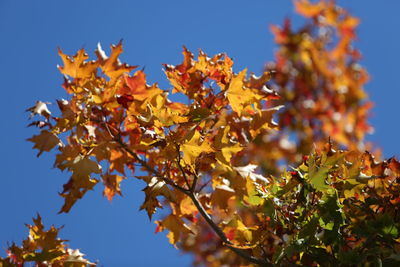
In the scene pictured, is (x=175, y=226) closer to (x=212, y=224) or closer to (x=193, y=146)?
(x=212, y=224)

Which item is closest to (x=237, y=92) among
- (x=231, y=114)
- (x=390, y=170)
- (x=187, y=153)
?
(x=231, y=114)

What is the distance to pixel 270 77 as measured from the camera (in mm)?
2713

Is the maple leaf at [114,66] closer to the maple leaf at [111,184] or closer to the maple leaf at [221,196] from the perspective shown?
the maple leaf at [111,184]

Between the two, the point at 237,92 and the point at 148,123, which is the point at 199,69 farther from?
the point at 148,123

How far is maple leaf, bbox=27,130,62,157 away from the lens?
7.66 ft

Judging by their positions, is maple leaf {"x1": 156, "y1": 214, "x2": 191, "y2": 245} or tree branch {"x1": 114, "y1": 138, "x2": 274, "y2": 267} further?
maple leaf {"x1": 156, "y1": 214, "x2": 191, "y2": 245}

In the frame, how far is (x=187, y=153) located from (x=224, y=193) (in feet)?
1.64

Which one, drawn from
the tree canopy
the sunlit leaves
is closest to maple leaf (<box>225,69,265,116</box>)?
the tree canopy

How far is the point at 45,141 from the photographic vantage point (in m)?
2.36

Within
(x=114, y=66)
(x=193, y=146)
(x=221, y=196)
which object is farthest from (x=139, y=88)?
(x=221, y=196)

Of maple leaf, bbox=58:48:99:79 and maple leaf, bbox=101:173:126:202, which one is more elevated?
maple leaf, bbox=58:48:99:79

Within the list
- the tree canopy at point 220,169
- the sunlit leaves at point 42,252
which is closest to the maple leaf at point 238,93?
the tree canopy at point 220,169

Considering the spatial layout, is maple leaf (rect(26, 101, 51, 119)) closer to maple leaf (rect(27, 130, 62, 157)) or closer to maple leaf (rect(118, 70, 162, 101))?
maple leaf (rect(27, 130, 62, 157))

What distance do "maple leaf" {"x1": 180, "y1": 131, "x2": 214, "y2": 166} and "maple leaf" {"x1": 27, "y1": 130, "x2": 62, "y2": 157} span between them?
681 mm
